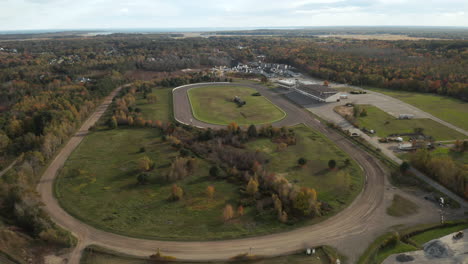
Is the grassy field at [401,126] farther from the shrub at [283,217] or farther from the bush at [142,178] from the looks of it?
the bush at [142,178]

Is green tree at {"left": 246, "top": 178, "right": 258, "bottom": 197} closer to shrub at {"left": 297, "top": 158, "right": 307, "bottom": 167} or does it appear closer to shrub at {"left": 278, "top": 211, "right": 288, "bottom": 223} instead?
shrub at {"left": 278, "top": 211, "right": 288, "bottom": 223}

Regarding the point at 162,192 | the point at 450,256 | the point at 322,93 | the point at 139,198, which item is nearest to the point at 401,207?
the point at 450,256

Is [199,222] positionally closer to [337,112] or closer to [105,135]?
[105,135]

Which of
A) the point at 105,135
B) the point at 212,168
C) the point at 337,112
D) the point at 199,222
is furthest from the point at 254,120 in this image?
the point at 199,222

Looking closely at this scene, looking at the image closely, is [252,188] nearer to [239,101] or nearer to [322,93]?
[239,101]

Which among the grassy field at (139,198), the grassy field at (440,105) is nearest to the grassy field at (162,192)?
the grassy field at (139,198)

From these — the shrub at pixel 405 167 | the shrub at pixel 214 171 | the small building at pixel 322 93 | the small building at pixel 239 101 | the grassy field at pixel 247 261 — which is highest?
the small building at pixel 322 93
